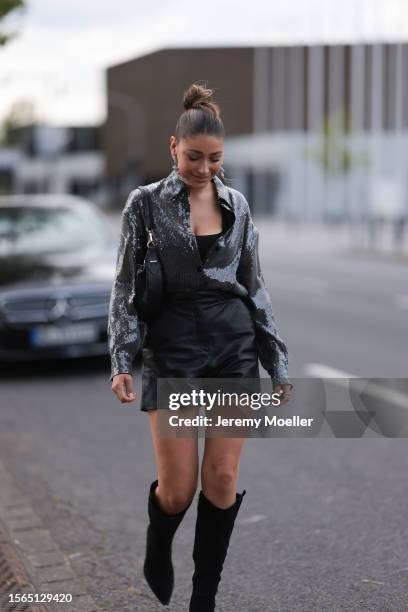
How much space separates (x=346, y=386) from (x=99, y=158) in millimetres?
100566

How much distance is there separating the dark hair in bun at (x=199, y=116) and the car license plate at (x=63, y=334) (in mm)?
5655

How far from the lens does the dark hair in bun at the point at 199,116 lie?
3.21m

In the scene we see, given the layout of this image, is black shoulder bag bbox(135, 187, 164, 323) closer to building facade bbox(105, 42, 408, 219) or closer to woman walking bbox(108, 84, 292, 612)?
woman walking bbox(108, 84, 292, 612)

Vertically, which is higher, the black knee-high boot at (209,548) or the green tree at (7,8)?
the green tree at (7,8)

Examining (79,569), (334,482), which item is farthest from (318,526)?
(79,569)

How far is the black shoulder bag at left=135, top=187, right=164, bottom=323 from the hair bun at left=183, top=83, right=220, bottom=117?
0.30 metres

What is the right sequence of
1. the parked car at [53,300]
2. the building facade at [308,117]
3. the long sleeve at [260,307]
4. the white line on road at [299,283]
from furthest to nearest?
the building facade at [308,117], the white line on road at [299,283], the parked car at [53,300], the long sleeve at [260,307]

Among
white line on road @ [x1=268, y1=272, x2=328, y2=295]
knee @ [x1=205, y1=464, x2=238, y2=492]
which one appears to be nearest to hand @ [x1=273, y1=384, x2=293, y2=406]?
knee @ [x1=205, y1=464, x2=238, y2=492]

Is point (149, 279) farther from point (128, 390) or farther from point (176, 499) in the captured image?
point (176, 499)

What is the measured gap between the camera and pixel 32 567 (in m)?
4.18

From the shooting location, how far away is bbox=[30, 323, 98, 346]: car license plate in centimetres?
877

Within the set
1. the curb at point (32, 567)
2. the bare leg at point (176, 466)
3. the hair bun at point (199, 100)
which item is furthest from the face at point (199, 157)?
the curb at point (32, 567)

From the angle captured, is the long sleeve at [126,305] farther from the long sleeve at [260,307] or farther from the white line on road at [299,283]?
the white line on road at [299,283]
